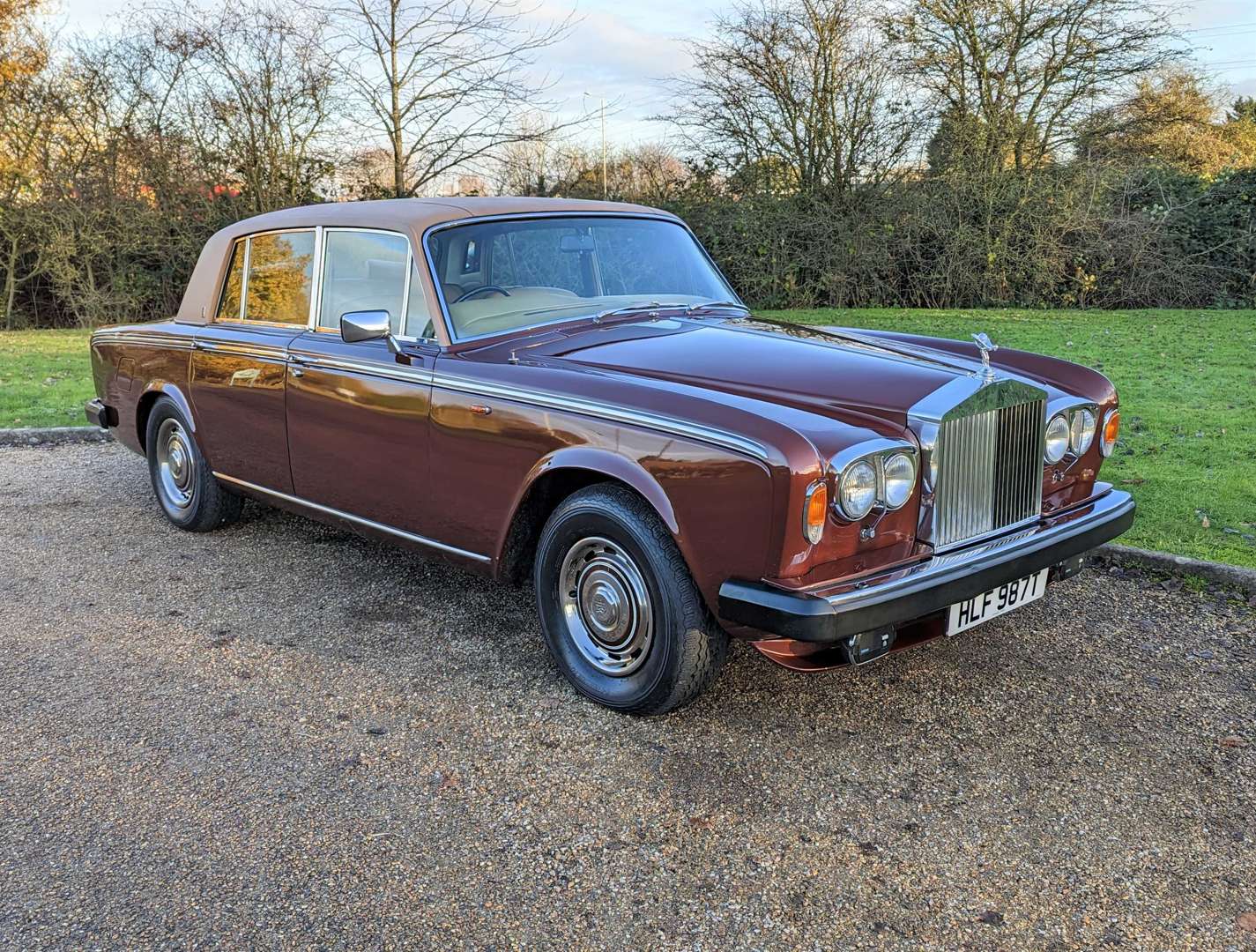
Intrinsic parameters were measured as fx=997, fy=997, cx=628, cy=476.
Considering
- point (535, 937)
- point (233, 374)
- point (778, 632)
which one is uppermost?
point (233, 374)

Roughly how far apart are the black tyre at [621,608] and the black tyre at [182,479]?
260 centimetres

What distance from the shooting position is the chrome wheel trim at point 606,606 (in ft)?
10.9

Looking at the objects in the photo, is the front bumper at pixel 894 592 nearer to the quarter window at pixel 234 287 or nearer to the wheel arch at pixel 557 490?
the wheel arch at pixel 557 490

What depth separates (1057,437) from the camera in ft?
11.9

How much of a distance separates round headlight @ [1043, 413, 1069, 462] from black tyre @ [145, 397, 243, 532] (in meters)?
4.05

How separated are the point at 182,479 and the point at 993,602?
4.40m

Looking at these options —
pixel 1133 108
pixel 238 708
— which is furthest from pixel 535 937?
pixel 1133 108

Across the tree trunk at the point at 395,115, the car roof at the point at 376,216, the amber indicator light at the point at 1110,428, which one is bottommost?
the amber indicator light at the point at 1110,428

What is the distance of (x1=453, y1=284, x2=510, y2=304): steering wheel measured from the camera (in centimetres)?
401

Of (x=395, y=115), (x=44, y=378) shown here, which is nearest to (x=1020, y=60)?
(x=395, y=115)

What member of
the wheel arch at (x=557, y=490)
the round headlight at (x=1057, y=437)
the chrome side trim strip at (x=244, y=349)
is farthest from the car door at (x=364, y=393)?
the round headlight at (x=1057, y=437)

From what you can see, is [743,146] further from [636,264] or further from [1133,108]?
[636,264]

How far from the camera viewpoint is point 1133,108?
57.5ft

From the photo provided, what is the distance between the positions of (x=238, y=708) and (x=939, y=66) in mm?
17193
